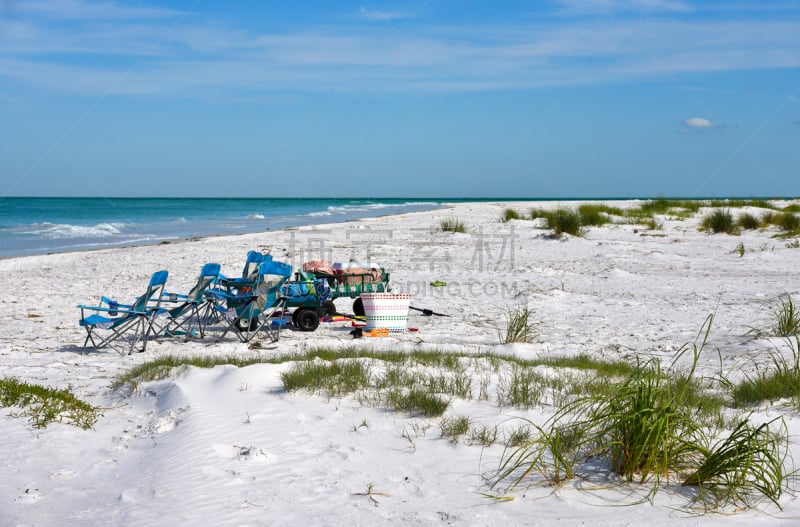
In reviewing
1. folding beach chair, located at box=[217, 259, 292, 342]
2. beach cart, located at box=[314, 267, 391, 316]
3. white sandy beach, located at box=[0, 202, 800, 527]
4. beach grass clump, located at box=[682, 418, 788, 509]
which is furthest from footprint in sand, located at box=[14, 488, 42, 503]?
beach cart, located at box=[314, 267, 391, 316]

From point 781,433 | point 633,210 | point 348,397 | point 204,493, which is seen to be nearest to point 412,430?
point 348,397

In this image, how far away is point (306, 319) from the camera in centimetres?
873

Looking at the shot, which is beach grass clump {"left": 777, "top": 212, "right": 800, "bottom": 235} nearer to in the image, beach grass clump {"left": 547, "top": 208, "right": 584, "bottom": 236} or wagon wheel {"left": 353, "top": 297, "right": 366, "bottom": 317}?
beach grass clump {"left": 547, "top": 208, "right": 584, "bottom": 236}

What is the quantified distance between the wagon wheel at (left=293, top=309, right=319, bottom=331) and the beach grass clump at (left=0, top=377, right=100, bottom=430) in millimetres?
3598

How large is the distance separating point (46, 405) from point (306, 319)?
4.02 m

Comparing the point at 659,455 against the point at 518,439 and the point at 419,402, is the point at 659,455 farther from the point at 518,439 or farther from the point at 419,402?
the point at 419,402

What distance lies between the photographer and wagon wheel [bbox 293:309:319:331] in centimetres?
873

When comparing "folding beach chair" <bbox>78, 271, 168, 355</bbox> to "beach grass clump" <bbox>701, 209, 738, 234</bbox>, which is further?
"beach grass clump" <bbox>701, 209, 738, 234</bbox>

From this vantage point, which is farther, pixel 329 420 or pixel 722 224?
pixel 722 224

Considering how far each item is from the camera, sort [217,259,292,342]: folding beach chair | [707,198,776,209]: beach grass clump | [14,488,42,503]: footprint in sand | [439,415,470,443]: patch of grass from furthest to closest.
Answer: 1. [707,198,776,209]: beach grass clump
2. [217,259,292,342]: folding beach chair
3. [439,415,470,443]: patch of grass
4. [14,488,42,503]: footprint in sand

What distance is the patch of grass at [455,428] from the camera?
14.1ft

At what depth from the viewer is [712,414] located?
4527mm

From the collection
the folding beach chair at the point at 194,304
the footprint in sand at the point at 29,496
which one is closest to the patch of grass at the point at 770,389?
the footprint in sand at the point at 29,496

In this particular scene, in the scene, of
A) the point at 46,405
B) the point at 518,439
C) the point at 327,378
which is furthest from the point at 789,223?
the point at 46,405
